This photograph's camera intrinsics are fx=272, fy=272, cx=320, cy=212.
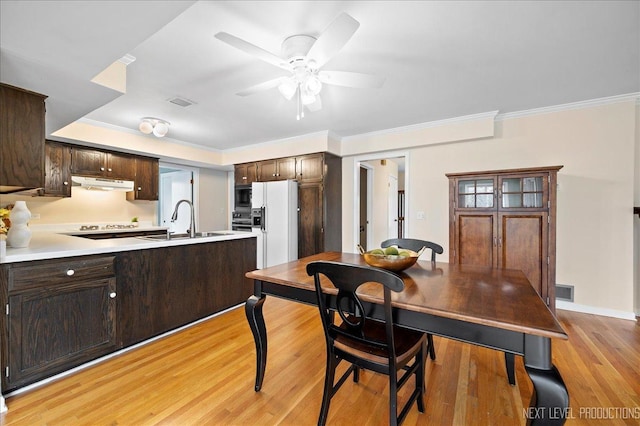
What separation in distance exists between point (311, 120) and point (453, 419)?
3.50 metres

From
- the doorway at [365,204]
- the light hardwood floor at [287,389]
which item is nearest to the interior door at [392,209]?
the doorway at [365,204]

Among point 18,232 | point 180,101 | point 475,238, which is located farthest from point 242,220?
point 475,238

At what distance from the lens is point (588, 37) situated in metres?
1.95

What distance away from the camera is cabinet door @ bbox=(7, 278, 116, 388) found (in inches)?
66.8

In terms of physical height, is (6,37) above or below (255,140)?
below

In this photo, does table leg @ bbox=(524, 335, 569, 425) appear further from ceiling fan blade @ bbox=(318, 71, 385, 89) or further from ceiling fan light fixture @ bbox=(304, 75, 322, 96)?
ceiling fan light fixture @ bbox=(304, 75, 322, 96)

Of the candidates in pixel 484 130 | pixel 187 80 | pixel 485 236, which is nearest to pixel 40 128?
pixel 187 80

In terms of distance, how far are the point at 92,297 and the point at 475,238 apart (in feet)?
12.3

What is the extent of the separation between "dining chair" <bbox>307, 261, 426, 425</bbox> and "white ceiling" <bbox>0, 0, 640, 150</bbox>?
1.37m

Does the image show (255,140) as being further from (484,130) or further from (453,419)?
(453,419)

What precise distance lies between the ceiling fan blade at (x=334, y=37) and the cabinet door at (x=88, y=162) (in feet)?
13.4

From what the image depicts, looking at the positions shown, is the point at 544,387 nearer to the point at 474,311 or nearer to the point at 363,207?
the point at 474,311

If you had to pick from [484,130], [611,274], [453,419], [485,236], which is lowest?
[453,419]

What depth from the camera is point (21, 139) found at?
1656mm
